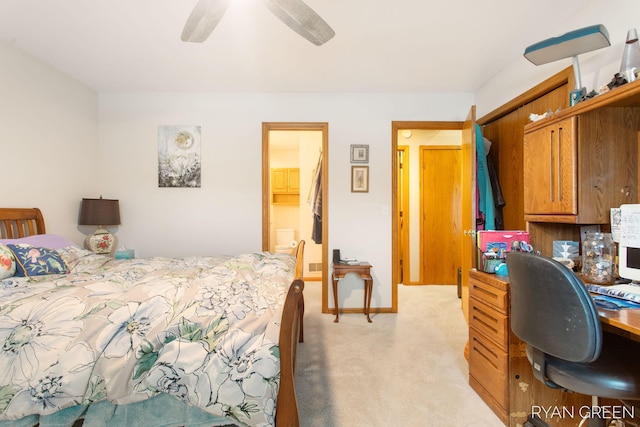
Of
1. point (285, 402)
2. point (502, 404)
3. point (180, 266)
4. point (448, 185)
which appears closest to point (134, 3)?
point (180, 266)

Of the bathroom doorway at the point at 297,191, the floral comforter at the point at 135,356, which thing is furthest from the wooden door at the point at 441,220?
the floral comforter at the point at 135,356

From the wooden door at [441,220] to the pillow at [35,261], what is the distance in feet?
13.9

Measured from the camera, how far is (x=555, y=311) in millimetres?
1151

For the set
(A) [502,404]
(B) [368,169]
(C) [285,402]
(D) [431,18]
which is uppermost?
(D) [431,18]

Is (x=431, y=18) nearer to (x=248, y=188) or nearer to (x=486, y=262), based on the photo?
(x=486, y=262)

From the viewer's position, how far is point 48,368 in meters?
1.03

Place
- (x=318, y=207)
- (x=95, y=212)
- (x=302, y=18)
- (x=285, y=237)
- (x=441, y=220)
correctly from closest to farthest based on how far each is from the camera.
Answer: (x=302, y=18) → (x=95, y=212) → (x=318, y=207) → (x=441, y=220) → (x=285, y=237)

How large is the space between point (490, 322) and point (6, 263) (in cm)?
292

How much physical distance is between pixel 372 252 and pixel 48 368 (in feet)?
9.40

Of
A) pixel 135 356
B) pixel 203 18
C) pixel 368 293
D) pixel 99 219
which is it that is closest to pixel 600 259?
pixel 368 293

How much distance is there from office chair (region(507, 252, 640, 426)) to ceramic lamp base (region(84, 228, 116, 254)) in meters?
3.56

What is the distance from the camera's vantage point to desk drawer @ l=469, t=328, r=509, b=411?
1609 mm

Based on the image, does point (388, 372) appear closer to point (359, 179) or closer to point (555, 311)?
point (555, 311)

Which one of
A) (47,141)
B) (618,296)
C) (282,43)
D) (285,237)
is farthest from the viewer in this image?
(285,237)
